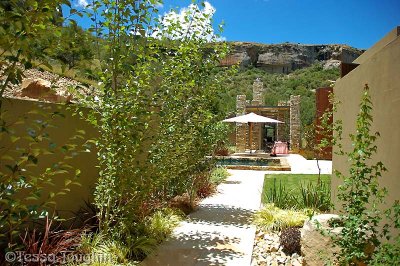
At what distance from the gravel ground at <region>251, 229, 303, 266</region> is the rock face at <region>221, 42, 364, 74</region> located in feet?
198

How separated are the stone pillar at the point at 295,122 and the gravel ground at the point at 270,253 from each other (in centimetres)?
1827

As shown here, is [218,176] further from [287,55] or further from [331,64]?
[287,55]

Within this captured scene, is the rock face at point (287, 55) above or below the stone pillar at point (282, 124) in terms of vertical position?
above

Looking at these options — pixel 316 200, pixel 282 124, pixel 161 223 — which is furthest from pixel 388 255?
pixel 282 124

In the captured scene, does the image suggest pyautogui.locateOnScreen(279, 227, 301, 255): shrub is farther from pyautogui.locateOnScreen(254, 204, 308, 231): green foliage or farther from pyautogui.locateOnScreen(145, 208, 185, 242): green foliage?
pyautogui.locateOnScreen(145, 208, 185, 242): green foliage

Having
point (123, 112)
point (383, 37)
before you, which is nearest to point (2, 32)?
point (123, 112)

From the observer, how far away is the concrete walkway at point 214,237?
4.64 meters

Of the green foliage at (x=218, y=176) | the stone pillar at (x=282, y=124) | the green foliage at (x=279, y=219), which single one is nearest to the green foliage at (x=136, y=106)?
the green foliage at (x=279, y=219)

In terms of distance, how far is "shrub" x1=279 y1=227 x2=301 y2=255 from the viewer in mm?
4887

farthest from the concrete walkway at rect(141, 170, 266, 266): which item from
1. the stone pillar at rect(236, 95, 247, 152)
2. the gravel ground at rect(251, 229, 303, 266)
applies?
the stone pillar at rect(236, 95, 247, 152)

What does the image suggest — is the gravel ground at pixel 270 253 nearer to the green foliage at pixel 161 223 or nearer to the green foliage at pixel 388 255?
the green foliage at pixel 161 223

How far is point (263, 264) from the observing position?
4684 mm

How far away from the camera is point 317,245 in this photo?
3.80 m

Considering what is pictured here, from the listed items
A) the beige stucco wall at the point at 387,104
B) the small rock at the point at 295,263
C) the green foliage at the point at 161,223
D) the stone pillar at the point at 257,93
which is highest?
the stone pillar at the point at 257,93
